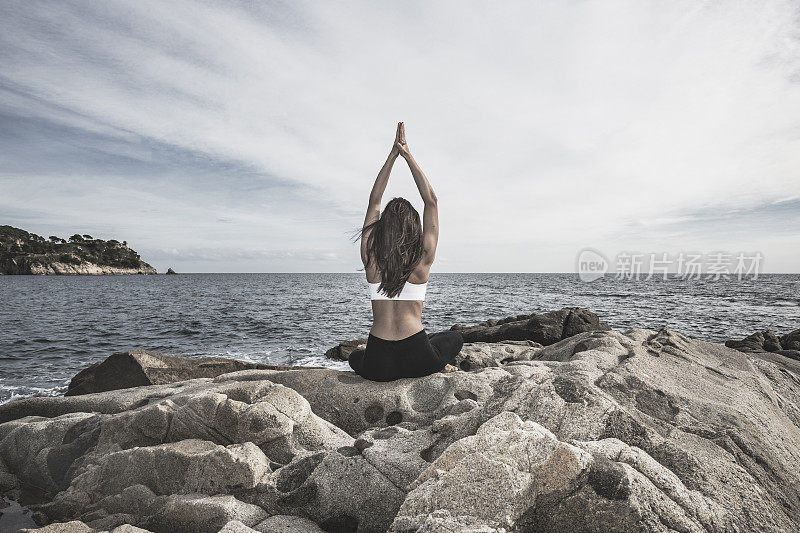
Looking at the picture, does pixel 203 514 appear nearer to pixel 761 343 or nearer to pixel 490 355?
pixel 490 355

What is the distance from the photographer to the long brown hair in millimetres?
4512

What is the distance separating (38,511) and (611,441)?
4786 millimetres

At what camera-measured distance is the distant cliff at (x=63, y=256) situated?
4122 inches

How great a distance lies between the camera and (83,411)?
17.5 ft

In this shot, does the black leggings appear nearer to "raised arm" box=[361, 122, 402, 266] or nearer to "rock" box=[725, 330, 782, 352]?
"raised arm" box=[361, 122, 402, 266]

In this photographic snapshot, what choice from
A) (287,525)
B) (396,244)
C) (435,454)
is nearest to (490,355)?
(396,244)

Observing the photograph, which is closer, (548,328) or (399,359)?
(399,359)

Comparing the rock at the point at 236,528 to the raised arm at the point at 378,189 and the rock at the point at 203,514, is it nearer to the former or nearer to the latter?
the rock at the point at 203,514

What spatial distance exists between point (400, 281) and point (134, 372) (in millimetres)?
5435

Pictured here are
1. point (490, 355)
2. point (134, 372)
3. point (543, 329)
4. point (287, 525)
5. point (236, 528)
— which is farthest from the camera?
point (543, 329)

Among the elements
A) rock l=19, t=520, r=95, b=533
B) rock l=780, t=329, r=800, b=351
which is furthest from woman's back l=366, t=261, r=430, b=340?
rock l=780, t=329, r=800, b=351

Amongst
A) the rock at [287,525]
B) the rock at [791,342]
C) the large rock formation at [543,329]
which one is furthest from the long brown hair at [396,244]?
the rock at [791,342]

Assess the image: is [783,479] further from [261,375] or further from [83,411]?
[83,411]

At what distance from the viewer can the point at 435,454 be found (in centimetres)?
298
